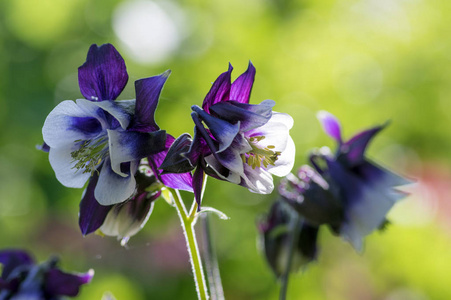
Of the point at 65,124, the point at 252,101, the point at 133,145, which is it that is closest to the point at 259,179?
the point at 133,145

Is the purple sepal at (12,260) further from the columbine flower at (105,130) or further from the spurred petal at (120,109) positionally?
the spurred petal at (120,109)

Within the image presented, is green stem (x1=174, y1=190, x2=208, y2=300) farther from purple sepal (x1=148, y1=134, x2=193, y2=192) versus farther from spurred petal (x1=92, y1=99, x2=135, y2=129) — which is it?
spurred petal (x1=92, y1=99, x2=135, y2=129)

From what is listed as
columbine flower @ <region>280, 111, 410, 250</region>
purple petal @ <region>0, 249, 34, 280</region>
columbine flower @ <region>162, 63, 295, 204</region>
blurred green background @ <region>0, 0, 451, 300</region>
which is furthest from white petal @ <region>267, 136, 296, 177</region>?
blurred green background @ <region>0, 0, 451, 300</region>

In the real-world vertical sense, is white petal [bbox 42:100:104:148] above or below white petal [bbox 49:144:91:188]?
above

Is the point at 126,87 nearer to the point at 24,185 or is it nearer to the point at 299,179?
the point at 299,179

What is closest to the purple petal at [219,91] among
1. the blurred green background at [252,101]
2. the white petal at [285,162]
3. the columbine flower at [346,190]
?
the white petal at [285,162]

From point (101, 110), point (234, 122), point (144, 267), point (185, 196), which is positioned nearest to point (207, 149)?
point (234, 122)
